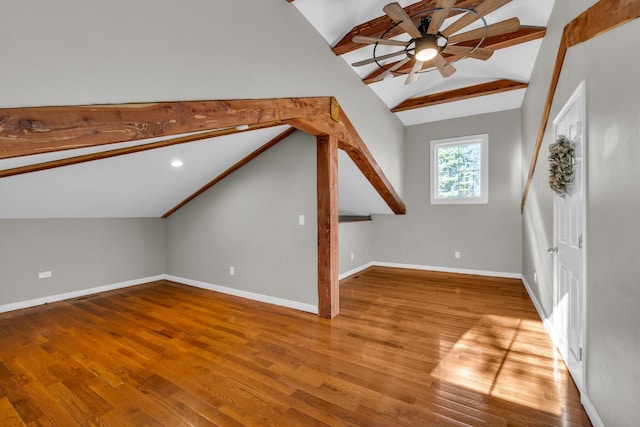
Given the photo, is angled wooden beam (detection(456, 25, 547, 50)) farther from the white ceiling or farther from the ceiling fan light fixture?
the ceiling fan light fixture

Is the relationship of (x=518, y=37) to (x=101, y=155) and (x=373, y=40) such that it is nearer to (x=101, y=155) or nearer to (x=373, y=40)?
(x=373, y=40)

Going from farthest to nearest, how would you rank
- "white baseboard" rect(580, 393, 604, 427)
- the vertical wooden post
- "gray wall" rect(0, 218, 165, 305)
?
"gray wall" rect(0, 218, 165, 305) < the vertical wooden post < "white baseboard" rect(580, 393, 604, 427)

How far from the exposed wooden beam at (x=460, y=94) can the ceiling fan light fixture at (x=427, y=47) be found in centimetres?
235

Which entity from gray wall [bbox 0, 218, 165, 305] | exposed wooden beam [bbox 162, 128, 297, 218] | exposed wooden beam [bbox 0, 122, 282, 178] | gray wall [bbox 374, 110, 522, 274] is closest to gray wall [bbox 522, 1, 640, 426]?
exposed wooden beam [bbox 0, 122, 282, 178]

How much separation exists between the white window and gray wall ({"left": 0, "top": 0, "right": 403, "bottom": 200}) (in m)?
3.39

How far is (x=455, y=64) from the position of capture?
3.79 m

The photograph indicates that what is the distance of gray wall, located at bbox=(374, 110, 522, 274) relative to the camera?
477cm

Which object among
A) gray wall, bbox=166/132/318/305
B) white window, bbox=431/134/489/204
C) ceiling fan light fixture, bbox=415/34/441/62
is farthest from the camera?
white window, bbox=431/134/489/204

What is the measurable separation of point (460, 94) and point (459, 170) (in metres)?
1.41

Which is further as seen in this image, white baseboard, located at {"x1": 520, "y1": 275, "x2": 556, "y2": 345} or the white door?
white baseboard, located at {"x1": 520, "y1": 275, "x2": 556, "y2": 345}

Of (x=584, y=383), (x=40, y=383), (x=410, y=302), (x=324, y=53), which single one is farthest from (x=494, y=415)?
(x=324, y=53)

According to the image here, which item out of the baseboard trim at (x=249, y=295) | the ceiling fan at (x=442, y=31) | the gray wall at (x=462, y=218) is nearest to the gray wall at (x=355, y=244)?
the gray wall at (x=462, y=218)

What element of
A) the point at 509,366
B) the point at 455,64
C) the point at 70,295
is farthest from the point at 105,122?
the point at 455,64

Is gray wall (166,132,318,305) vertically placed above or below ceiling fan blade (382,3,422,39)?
below
